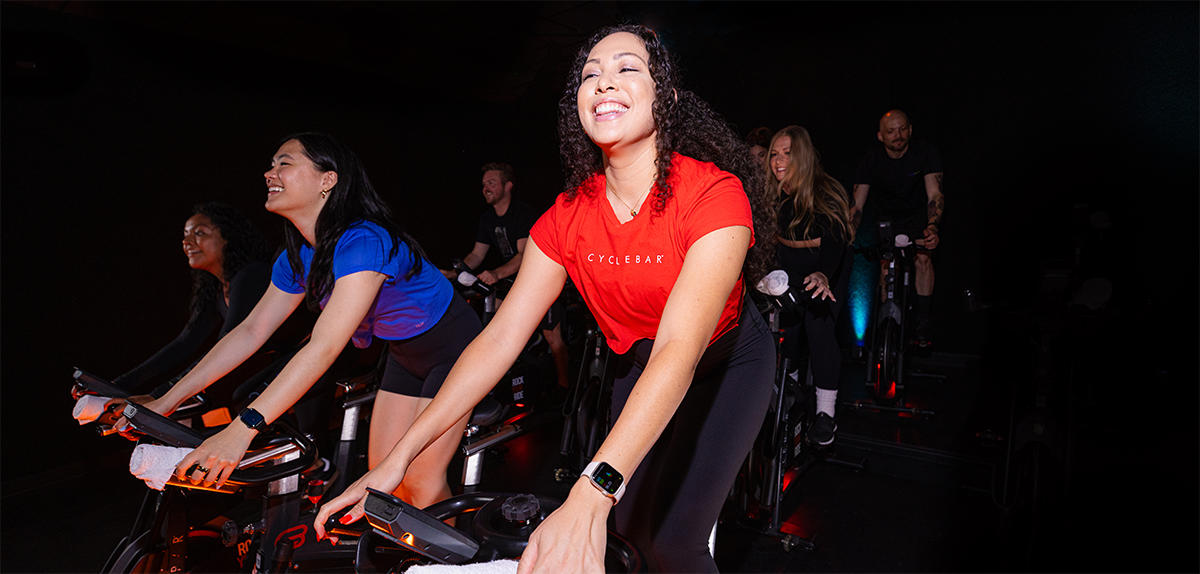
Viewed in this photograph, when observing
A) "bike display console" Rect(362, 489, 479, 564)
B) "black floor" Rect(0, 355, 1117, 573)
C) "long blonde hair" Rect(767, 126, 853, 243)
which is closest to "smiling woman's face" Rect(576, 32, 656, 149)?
"bike display console" Rect(362, 489, 479, 564)

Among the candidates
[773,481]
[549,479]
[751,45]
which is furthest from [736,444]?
[751,45]

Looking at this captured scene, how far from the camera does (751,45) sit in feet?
19.7

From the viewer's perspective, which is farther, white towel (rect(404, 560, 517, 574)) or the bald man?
the bald man

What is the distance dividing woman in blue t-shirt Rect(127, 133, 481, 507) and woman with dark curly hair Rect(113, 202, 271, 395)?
87 cm

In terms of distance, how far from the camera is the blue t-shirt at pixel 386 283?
72.8 inches

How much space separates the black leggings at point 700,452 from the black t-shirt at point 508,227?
3687mm

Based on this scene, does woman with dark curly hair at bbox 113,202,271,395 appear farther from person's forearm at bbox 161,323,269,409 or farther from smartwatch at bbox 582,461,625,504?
smartwatch at bbox 582,461,625,504

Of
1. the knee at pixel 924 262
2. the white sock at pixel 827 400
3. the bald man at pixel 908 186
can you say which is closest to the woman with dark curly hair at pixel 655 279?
the white sock at pixel 827 400

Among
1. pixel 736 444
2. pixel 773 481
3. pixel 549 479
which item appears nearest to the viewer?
pixel 736 444

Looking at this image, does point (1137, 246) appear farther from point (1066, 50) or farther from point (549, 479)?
point (549, 479)

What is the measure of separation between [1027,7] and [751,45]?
228 cm

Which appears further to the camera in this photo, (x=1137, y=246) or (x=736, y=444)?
(x=1137, y=246)

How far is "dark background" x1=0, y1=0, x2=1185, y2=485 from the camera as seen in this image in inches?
143

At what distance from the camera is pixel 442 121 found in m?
6.80
